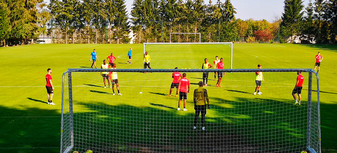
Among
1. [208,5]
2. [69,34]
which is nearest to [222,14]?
[208,5]

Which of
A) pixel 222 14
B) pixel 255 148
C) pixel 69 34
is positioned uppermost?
pixel 222 14

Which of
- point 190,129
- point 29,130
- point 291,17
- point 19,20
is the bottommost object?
point 29,130

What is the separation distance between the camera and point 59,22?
292 ft

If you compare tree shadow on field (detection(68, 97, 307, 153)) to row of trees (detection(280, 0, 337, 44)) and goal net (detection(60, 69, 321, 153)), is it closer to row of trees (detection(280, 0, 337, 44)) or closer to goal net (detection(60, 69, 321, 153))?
goal net (detection(60, 69, 321, 153))

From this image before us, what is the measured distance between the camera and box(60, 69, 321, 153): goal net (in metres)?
10.3

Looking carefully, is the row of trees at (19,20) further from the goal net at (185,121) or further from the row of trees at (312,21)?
the row of trees at (312,21)

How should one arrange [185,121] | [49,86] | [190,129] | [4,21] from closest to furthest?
[190,129]
[185,121]
[49,86]
[4,21]

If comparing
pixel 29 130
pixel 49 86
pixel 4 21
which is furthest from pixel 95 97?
pixel 4 21

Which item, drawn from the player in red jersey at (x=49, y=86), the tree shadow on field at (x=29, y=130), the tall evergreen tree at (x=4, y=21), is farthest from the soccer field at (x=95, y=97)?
the tall evergreen tree at (x=4, y=21)

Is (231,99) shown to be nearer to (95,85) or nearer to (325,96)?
(325,96)

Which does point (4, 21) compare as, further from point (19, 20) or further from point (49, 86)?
point (49, 86)

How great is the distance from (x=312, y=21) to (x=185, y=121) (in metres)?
79.3

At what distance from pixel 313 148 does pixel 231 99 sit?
7.79 meters

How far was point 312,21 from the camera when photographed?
266ft
